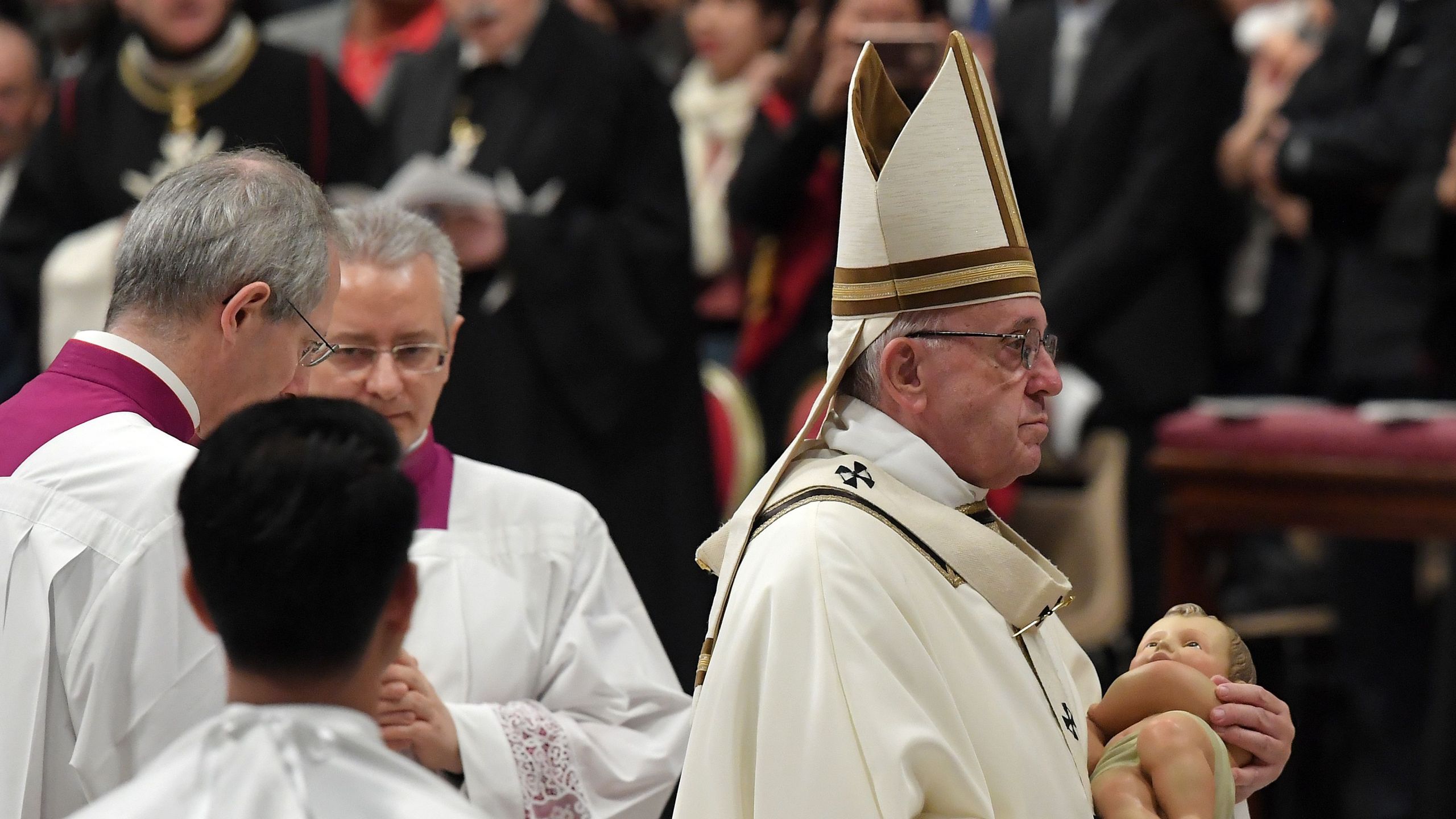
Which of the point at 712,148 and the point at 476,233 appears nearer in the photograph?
the point at 476,233

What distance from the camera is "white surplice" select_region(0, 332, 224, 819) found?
2430 mm

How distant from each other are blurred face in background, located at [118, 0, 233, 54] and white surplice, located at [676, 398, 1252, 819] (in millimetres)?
3688

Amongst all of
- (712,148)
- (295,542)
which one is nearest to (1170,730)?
(295,542)

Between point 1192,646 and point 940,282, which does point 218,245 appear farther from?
point 1192,646

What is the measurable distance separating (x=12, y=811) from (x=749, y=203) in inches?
174

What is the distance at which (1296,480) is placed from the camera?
5.50 m

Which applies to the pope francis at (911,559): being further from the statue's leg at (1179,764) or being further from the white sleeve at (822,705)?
the statue's leg at (1179,764)

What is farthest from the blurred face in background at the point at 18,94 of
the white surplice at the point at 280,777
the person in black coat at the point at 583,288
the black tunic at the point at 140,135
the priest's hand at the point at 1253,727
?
the white surplice at the point at 280,777

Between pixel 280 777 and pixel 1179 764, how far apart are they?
1331 millimetres

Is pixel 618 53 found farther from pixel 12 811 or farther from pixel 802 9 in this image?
pixel 12 811

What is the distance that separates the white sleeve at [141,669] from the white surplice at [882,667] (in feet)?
2.24

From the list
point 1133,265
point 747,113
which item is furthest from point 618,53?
point 1133,265

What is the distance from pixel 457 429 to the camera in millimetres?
5605

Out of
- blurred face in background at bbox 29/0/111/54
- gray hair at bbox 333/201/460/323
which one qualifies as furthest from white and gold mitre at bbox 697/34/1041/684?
blurred face in background at bbox 29/0/111/54
